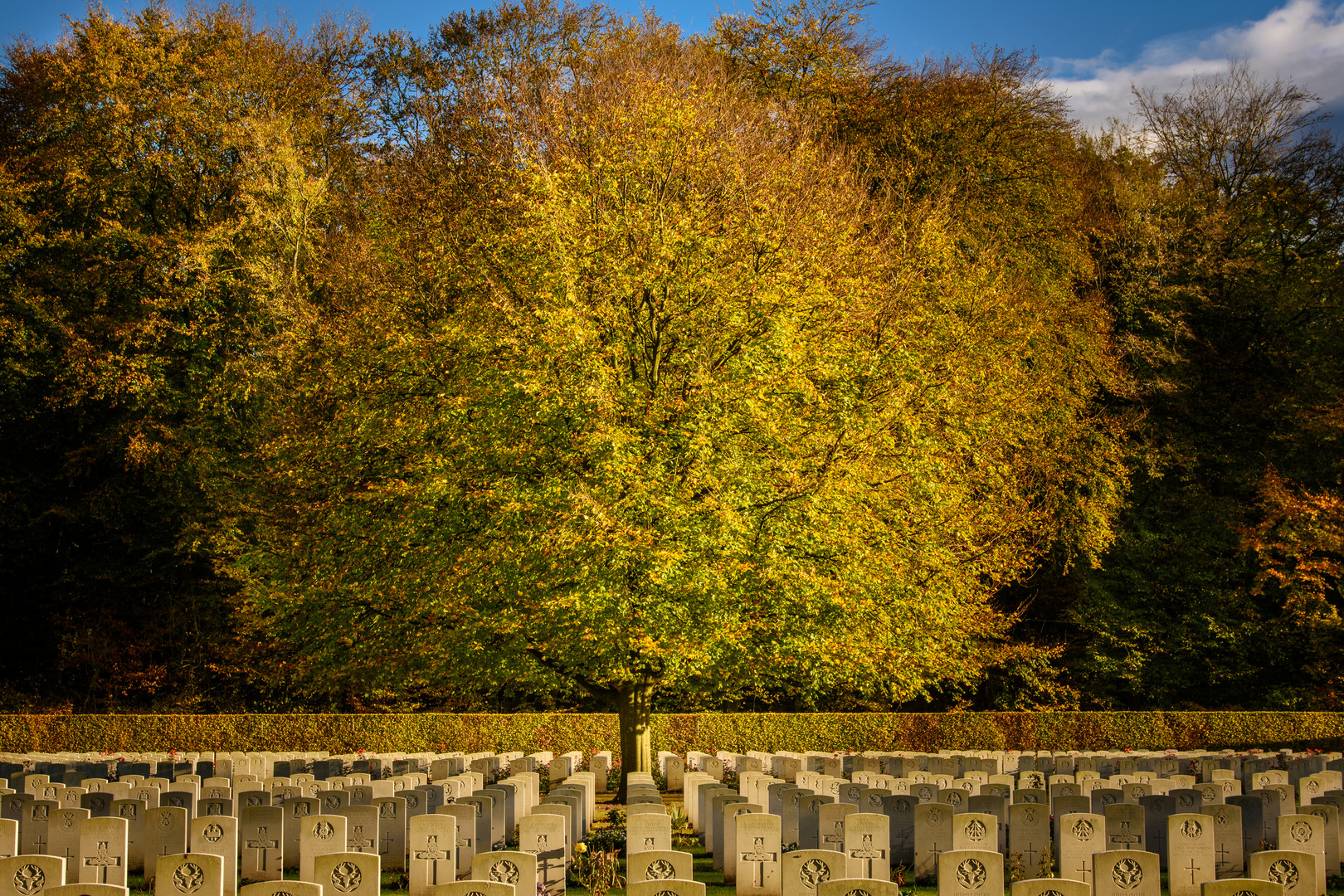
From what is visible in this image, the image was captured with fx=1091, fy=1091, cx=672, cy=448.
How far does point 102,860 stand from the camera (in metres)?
9.45

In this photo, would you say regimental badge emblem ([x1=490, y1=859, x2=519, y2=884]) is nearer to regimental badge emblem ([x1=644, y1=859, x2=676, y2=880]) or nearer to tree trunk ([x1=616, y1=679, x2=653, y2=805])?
regimental badge emblem ([x1=644, y1=859, x2=676, y2=880])

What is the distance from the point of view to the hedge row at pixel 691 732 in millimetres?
23938

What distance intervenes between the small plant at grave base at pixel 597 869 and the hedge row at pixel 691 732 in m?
13.0

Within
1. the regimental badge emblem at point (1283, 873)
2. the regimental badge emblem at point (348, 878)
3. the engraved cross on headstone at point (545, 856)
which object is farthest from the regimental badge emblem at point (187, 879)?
the regimental badge emblem at point (1283, 873)

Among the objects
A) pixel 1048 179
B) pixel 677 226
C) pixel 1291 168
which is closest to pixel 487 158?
pixel 677 226

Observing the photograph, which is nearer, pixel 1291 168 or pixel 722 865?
pixel 722 865

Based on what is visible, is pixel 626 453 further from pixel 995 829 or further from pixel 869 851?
pixel 995 829

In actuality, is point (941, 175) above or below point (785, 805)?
above

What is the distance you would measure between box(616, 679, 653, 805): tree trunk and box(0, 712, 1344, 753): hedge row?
5.32 m

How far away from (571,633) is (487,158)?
1335 centimetres

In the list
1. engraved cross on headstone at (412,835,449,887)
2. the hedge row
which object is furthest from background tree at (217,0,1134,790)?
engraved cross on headstone at (412,835,449,887)

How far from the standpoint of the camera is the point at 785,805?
11203 mm

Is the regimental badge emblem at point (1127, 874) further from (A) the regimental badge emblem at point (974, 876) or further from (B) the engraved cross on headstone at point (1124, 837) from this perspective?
(B) the engraved cross on headstone at point (1124, 837)

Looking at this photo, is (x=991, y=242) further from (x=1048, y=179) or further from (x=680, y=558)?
(x=680, y=558)
